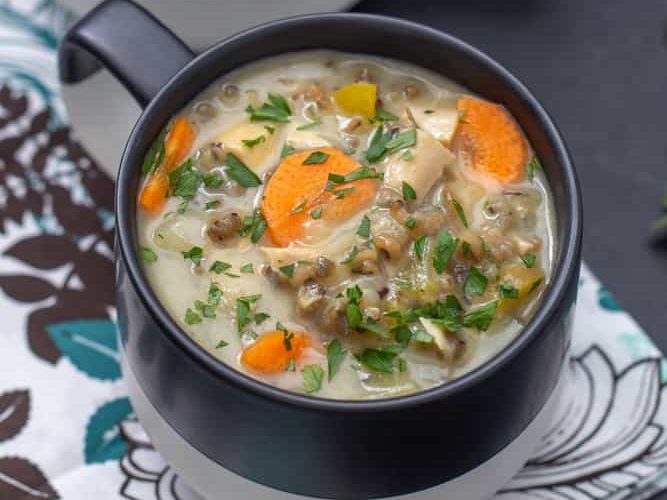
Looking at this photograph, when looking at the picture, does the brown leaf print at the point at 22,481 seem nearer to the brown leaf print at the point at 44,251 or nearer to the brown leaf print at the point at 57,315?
the brown leaf print at the point at 57,315

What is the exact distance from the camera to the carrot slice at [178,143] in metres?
1.51

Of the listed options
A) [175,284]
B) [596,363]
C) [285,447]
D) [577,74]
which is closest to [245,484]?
[285,447]

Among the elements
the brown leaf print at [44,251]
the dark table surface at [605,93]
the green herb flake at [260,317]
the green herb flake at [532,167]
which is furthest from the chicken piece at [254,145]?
the dark table surface at [605,93]

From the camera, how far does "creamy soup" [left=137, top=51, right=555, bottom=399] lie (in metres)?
1.35

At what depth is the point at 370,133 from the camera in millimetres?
1553

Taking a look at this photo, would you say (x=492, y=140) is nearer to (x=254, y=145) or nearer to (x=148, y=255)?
(x=254, y=145)

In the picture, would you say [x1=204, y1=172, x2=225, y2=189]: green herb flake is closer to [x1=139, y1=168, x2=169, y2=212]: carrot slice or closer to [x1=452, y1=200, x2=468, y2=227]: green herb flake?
[x1=139, y1=168, x2=169, y2=212]: carrot slice

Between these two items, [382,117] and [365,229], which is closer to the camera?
[365,229]

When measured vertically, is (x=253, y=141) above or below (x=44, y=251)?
above

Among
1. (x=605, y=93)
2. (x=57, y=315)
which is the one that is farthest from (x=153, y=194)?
(x=605, y=93)

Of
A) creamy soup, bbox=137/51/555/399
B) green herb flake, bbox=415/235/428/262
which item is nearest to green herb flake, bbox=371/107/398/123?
creamy soup, bbox=137/51/555/399

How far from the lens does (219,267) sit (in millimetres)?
1412

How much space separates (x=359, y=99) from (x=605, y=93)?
2.35ft

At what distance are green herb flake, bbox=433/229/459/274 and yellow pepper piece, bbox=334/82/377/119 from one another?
0.24 m
